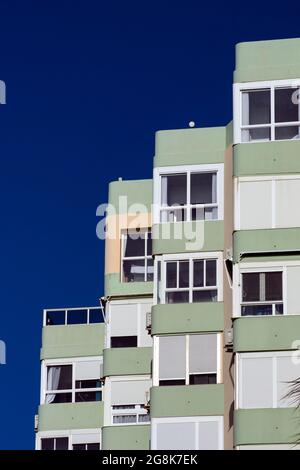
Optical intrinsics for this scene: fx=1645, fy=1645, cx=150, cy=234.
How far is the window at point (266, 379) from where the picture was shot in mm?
31609

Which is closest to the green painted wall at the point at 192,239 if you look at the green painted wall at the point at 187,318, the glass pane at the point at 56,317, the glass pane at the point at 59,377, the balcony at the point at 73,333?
Result: the green painted wall at the point at 187,318

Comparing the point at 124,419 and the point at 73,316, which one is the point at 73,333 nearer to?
the point at 73,316

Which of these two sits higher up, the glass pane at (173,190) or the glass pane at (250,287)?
the glass pane at (173,190)

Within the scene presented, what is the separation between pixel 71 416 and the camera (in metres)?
40.7

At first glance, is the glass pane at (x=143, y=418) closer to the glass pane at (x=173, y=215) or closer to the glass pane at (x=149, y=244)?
the glass pane at (x=149, y=244)

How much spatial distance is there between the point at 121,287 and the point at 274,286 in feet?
23.9

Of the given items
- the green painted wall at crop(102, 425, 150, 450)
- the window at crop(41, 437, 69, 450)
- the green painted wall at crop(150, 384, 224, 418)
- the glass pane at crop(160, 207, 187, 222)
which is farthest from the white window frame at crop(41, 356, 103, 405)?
the green painted wall at crop(150, 384, 224, 418)

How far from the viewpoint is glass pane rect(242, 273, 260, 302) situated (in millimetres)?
32656

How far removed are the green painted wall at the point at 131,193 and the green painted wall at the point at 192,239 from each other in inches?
152

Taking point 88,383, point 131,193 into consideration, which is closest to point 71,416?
point 88,383

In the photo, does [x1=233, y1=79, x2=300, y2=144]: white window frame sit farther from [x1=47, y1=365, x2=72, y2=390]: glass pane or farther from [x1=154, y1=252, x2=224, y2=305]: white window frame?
[x1=47, y1=365, x2=72, y2=390]: glass pane

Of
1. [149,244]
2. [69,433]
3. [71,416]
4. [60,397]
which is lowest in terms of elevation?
[69,433]

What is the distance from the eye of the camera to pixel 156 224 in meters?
35.5

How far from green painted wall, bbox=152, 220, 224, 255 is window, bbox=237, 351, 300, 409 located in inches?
157
